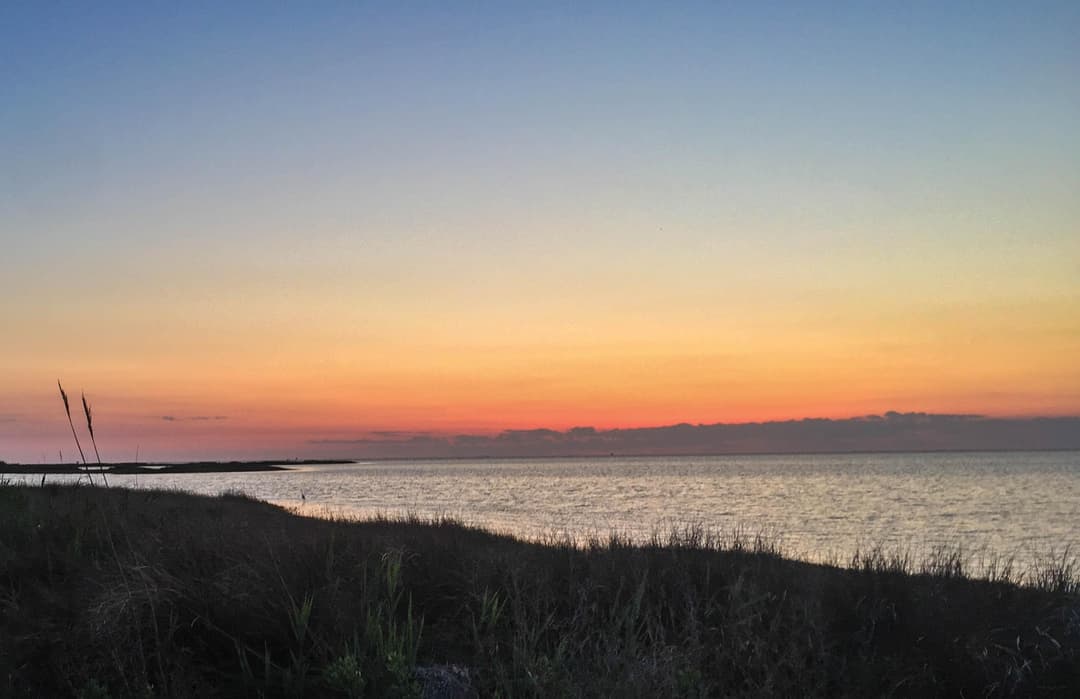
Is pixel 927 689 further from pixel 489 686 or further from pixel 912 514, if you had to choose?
pixel 912 514

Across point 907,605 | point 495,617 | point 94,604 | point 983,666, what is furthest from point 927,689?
point 94,604

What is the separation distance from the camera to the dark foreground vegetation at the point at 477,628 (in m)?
5.43

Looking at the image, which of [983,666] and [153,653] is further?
[983,666]

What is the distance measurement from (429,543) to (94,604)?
4.68 meters

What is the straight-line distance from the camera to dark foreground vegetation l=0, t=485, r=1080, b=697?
17.8 ft

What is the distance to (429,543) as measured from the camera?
1041 cm

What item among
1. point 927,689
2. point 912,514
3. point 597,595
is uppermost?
point 597,595

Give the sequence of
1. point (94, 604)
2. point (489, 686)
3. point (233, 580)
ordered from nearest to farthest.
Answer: point (489, 686) → point (94, 604) → point (233, 580)

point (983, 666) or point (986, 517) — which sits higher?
point (983, 666)

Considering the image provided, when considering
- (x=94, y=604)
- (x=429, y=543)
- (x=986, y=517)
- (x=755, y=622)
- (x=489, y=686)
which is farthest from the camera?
(x=986, y=517)

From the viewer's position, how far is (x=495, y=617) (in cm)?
647

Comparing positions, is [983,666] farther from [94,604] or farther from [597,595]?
[94,604]

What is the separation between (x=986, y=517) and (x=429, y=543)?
38.7 meters

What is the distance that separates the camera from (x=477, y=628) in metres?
6.45
